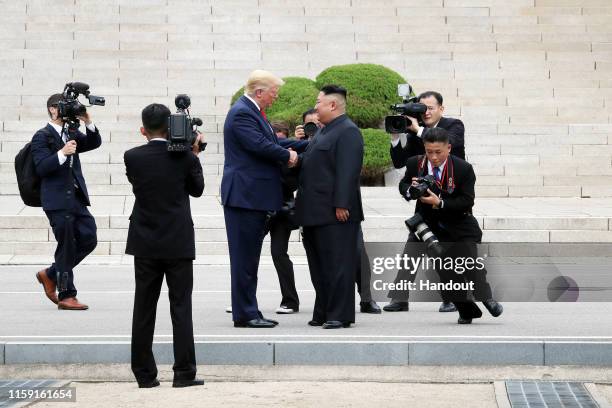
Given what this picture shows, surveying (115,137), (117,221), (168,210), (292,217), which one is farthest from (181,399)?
(115,137)

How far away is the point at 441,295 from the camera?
970 cm

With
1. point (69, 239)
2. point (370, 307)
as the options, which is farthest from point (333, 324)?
point (69, 239)

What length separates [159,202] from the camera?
7641mm

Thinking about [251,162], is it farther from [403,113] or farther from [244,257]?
Answer: [403,113]

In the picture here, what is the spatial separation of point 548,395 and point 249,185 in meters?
2.91

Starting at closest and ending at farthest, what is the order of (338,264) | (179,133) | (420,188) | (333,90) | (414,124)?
(179,133) < (420,188) < (338,264) < (333,90) < (414,124)

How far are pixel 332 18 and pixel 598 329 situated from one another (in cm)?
1846

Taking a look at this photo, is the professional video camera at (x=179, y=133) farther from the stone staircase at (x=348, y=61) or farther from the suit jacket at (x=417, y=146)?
the stone staircase at (x=348, y=61)

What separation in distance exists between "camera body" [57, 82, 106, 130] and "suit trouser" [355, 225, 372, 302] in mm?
2352

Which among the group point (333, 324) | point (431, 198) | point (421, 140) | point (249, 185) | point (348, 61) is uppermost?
point (348, 61)

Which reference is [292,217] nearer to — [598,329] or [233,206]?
[233,206]

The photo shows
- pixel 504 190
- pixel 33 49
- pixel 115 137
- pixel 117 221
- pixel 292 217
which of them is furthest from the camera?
pixel 33 49

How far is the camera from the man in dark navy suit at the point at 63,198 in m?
10.3

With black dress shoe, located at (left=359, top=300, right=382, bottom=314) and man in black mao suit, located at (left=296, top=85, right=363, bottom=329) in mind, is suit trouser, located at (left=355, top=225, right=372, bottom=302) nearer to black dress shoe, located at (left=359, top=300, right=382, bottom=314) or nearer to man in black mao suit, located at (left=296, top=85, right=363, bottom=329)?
black dress shoe, located at (left=359, top=300, right=382, bottom=314)
